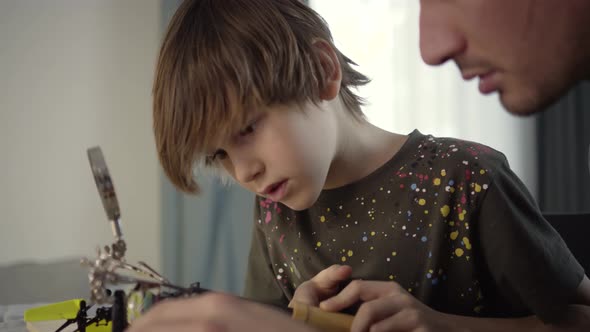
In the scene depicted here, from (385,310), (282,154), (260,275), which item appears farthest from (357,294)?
(260,275)

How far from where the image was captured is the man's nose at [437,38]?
44 cm

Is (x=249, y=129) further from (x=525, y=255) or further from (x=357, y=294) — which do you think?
(x=525, y=255)

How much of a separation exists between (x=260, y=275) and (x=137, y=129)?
4.66 feet

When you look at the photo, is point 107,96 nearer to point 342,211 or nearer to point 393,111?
point 393,111

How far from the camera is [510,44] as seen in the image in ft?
1.36

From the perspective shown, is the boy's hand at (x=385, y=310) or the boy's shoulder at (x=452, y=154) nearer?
the boy's hand at (x=385, y=310)

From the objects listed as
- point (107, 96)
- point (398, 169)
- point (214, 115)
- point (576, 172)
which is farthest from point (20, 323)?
point (576, 172)

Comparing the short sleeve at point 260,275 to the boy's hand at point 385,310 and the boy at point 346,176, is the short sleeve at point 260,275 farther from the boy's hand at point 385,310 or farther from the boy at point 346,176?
the boy's hand at point 385,310

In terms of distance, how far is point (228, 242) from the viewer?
2.25 metres

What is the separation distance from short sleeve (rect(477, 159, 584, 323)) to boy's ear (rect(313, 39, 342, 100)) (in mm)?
228

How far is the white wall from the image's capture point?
2.15 metres

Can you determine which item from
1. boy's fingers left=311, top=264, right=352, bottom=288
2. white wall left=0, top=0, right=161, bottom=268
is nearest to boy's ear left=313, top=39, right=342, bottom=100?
boy's fingers left=311, top=264, right=352, bottom=288

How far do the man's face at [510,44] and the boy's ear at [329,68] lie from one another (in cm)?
39

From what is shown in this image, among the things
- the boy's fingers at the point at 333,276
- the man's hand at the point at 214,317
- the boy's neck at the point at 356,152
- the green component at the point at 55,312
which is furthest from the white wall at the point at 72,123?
the man's hand at the point at 214,317
